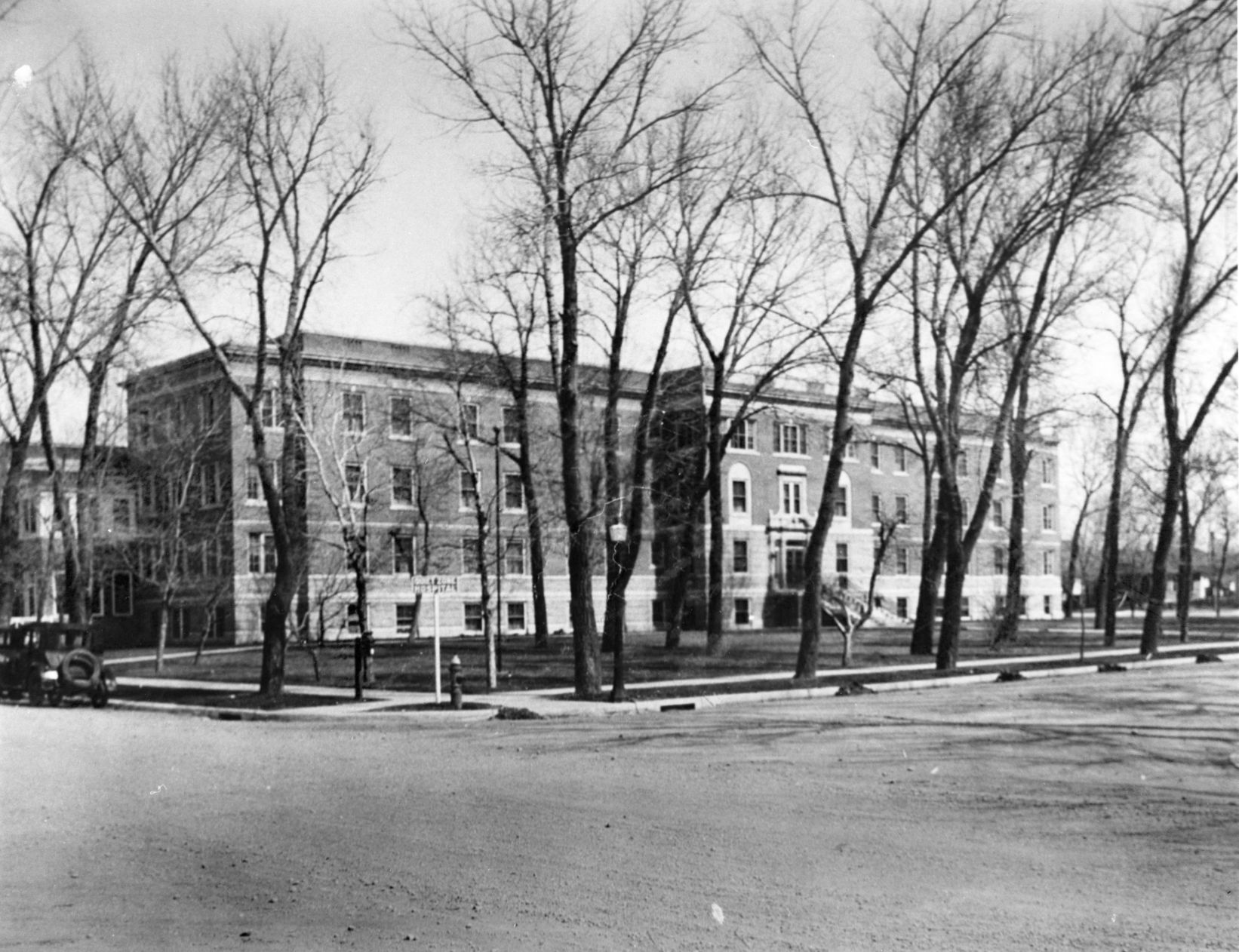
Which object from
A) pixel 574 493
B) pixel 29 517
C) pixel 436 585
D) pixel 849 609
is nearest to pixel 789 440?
pixel 849 609

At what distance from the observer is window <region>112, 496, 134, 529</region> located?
141 feet

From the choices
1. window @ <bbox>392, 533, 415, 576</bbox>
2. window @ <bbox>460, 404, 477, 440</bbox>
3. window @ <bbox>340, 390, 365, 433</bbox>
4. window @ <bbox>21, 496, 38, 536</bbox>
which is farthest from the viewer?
window @ <bbox>392, 533, 415, 576</bbox>

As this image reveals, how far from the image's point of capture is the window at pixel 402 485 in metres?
48.9

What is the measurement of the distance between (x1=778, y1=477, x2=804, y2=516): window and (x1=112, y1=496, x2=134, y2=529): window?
101 ft

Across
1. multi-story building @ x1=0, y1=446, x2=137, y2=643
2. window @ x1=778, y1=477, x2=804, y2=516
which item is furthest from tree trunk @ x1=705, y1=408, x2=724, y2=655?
window @ x1=778, y1=477, x2=804, y2=516

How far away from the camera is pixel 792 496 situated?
209ft

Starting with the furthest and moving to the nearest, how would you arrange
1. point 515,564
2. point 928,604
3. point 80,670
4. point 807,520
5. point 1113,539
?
1. point 807,520
2. point 515,564
3. point 1113,539
4. point 928,604
5. point 80,670

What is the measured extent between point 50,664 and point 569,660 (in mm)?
12651

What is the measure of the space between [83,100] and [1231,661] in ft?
104

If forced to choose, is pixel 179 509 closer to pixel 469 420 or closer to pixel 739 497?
pixel 469 420

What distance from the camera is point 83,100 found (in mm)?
22125

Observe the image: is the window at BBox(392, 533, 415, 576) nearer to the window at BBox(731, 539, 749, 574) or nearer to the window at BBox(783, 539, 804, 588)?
the window at BBox(731, 539, 749, 574)

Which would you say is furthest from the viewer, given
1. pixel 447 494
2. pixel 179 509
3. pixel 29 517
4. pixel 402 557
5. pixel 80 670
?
pixel 402 557

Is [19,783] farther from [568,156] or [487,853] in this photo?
[568,156]
